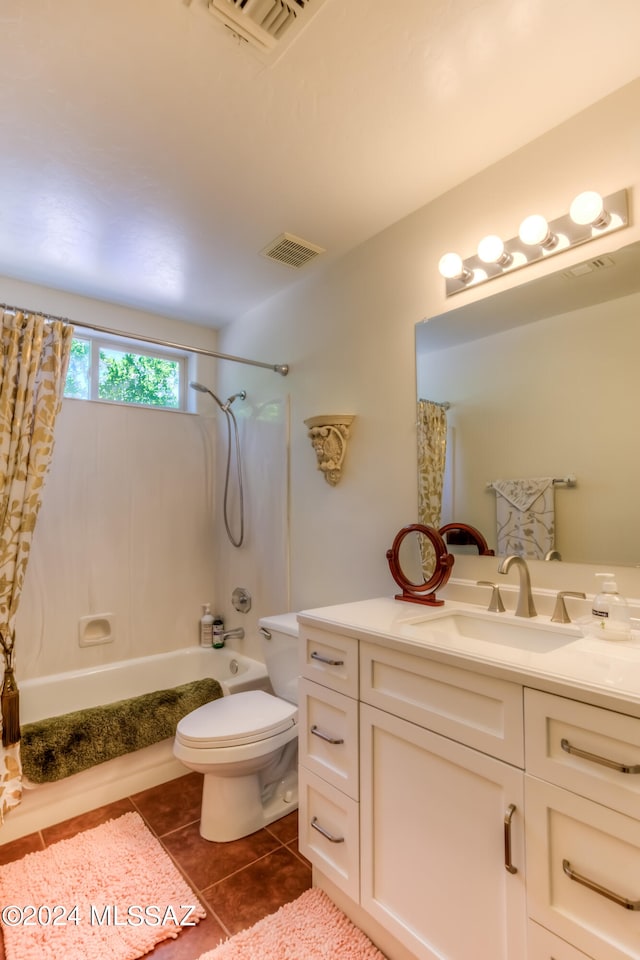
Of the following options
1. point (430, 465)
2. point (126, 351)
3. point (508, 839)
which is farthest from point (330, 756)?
point (126, 351)

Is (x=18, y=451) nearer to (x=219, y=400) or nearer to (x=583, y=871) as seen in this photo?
(x=219, y=400)

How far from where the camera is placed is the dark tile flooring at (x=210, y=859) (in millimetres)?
1377

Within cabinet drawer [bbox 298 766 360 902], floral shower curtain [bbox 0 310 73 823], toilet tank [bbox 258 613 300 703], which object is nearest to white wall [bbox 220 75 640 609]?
toilet tank [bbox 258 613 300 703]

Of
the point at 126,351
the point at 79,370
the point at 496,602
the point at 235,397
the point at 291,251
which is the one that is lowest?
the point at 496,602

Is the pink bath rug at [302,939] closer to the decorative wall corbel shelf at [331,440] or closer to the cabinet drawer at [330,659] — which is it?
the cabinet drawer at [330,659]

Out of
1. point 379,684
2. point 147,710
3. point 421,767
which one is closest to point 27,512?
point 147,710

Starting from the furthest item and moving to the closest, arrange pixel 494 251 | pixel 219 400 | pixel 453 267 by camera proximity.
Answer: pixel 219 400
pixel 453 267
pixel 494 251

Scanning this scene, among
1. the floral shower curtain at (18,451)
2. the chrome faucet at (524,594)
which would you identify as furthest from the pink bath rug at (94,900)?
the chrome faucet at (524,594)

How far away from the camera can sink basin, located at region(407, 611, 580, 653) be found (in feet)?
4.10

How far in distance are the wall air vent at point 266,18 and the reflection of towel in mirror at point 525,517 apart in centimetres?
134

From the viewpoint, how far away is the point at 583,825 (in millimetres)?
845

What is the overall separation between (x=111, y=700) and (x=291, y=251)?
2.44m

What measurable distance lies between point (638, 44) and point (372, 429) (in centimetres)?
132

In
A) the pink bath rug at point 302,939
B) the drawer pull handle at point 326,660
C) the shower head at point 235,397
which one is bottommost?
the pink bath rug at point 302,939
